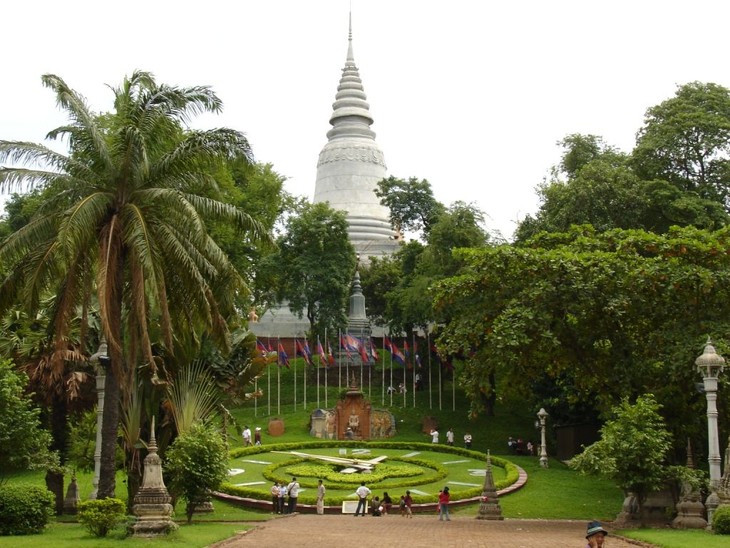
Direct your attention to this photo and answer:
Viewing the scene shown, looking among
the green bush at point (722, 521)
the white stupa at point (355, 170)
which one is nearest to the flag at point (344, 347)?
the white stupa at point (355, 170)

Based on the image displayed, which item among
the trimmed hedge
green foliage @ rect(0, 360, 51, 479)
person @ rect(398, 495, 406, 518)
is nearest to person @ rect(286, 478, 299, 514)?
the trimmed hedge

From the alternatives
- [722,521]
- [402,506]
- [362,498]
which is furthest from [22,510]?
[722,521]

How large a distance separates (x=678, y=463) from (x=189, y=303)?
46.0 ft

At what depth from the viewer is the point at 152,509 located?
1812 centimetres

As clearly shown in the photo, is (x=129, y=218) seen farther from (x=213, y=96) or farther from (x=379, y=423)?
(x=379, y=423)

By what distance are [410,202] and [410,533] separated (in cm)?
3465

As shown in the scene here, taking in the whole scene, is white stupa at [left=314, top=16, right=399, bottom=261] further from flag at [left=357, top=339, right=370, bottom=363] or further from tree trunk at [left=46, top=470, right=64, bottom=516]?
tree trunk at [left=46, top=470, right=64, bottom=516]

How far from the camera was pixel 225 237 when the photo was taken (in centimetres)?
3928

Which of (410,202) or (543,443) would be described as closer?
(543,443)

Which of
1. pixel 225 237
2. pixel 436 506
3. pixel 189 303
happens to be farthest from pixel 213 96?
pixel 225 237

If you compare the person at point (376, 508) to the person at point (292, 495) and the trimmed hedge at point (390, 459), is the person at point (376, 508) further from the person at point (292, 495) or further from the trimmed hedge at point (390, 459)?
the person at point (292, 495)

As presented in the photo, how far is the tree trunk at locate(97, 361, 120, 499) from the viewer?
19.2 m

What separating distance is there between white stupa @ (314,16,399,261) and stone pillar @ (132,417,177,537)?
47.1 meters

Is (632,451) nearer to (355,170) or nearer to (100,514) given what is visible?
(100,514)
